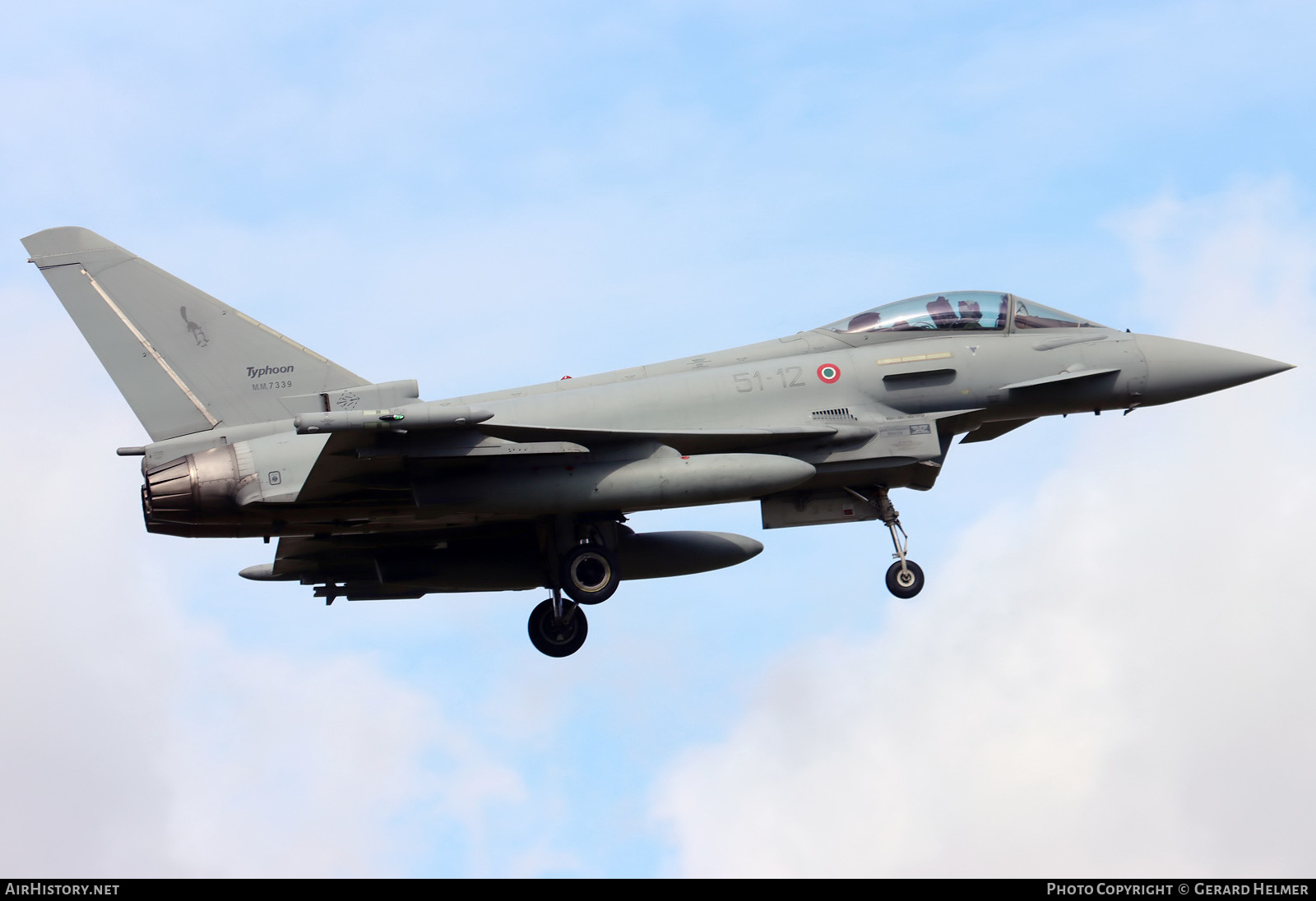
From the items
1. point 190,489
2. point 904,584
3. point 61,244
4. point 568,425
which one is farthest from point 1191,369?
point 61,244

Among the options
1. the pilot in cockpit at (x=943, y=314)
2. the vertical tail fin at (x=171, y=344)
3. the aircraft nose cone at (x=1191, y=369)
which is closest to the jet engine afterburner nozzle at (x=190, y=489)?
the vertical tail fin at (x=171, y=344)

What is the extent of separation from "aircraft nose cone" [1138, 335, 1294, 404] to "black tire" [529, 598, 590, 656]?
7.62 metres

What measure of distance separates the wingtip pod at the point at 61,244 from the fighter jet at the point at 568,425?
0.07 feet

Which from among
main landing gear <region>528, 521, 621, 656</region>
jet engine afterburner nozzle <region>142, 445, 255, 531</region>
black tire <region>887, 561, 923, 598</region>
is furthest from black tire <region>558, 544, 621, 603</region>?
jet engine afterburner nozzle <region>142, 445, 255, 531</region>

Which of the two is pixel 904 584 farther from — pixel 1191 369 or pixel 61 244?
pixel 61 244

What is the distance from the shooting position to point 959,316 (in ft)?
58.7

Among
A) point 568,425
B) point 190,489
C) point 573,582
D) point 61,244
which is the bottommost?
point 573,582

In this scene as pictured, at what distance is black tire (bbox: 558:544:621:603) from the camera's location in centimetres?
1709

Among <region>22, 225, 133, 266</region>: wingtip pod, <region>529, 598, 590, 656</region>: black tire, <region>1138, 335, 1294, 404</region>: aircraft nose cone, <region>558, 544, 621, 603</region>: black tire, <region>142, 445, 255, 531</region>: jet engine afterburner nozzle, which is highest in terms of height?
<region>22, 225, 133, 266</region>: wingtip pod

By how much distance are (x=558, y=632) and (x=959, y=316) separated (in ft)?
21.2

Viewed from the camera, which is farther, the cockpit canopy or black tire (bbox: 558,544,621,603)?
the cockpit canopy

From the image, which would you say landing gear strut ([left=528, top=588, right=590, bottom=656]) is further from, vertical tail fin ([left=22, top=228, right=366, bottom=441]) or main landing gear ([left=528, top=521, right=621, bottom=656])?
Answer: vertical tail fin ([left=22, top=228, right=366, bottom=441])

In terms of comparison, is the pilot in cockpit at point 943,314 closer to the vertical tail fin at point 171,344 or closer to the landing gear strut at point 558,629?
the landing gear strut at point 558,629
